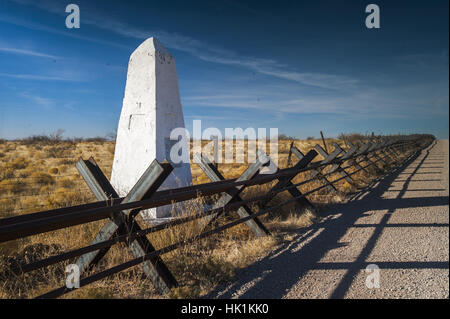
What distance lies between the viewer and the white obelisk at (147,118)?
5.77 metres

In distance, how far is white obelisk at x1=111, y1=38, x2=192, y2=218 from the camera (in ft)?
18.9

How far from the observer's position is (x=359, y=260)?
12.1 feet

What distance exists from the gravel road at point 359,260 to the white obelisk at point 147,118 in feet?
8.88

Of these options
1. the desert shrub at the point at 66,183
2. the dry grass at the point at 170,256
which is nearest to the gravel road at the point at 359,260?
the dry grass at the point at 170,256

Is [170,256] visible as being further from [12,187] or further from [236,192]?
[12,187]

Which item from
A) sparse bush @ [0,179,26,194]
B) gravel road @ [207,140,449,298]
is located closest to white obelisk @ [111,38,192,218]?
gravel road @ [207,140,449,298]

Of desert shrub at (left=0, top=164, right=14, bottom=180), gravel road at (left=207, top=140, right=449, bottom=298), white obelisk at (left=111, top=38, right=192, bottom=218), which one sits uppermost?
white obelisk at (left=111, top=38, right=192, bottom=218)

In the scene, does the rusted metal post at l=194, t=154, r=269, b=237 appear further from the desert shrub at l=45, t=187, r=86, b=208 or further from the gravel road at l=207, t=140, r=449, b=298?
the desert shrub at l=45, t=187, r=86, b=208

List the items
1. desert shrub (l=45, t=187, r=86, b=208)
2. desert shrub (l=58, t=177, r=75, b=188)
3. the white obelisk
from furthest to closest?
desert shrub (l=58, t=177, r=75, b=188) < desert shrub (l=45, t=187, r=86, b=208) < the white obelisk

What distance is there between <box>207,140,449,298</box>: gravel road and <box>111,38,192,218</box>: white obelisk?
271 cm

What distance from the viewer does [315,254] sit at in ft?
13.1

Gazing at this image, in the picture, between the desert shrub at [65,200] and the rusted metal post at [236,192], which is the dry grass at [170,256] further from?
the desert shrub at [65,200]

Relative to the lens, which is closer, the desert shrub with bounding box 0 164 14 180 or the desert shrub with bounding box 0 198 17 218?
the desert shrub with bounding box 0 198 17 218
